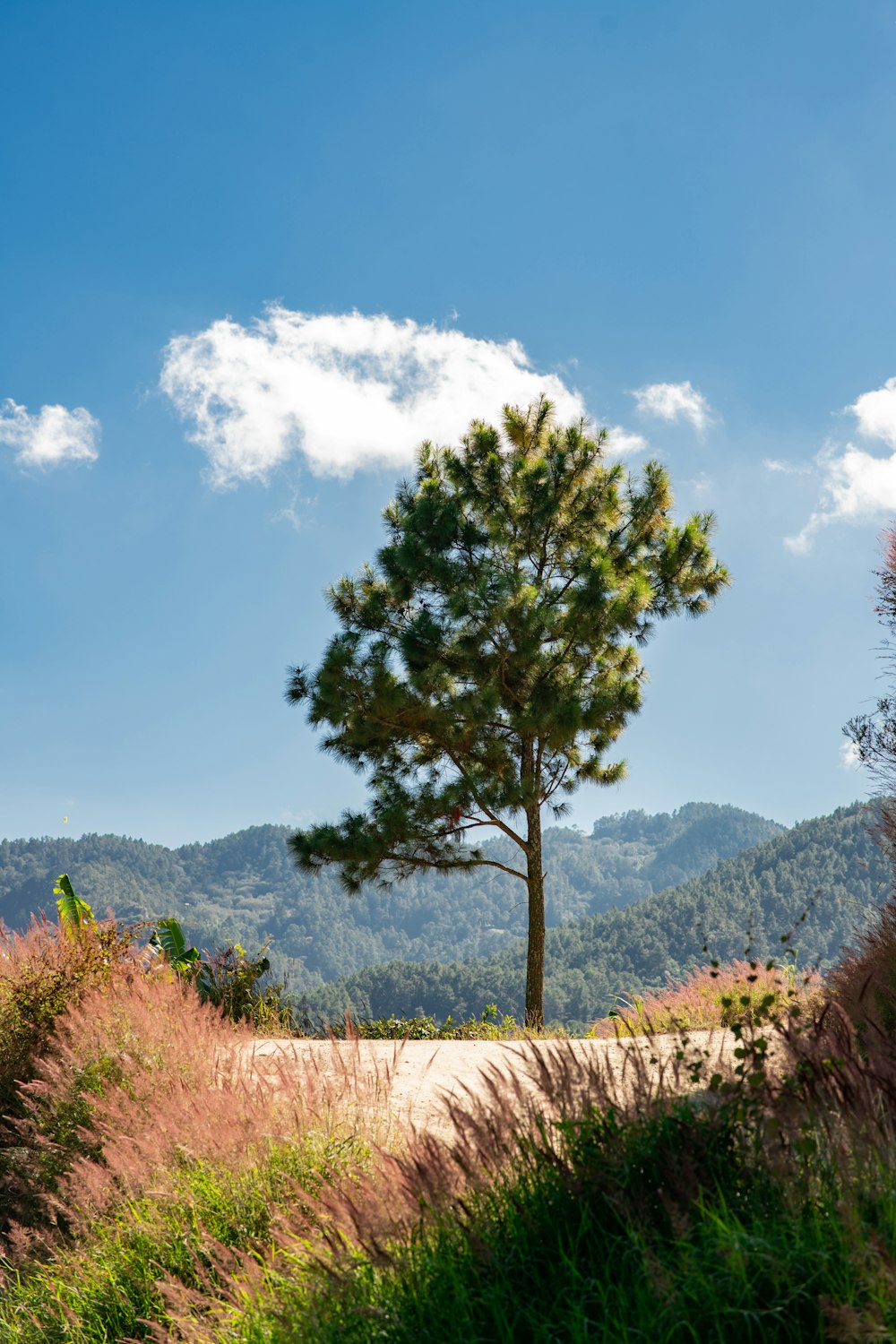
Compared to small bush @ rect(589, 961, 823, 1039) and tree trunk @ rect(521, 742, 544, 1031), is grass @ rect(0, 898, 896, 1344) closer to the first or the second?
small bush @ rect(589, 961, 823, 1039)

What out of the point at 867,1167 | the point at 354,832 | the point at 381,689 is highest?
the point at 381,689

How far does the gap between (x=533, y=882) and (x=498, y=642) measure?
356 centimetres

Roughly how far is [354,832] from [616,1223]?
451 inches

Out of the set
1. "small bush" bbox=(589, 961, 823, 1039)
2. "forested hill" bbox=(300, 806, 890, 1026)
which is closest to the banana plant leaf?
"small bush" bbox=(589, 961, 823, 1039)

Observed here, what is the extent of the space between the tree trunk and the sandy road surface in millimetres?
5776

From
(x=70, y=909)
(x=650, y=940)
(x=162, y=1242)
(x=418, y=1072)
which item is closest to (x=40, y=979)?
(x=70, y=909)

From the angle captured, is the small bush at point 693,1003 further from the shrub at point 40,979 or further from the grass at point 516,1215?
the shrub at point 40,979

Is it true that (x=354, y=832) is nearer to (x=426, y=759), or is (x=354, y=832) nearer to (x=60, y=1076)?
(x=426, y=759)

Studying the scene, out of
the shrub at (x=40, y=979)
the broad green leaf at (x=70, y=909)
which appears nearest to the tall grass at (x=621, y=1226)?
the shrub at (x=40, y=979)

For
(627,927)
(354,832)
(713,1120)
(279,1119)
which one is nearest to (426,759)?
(354,832)

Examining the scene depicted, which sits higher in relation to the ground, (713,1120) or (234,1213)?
(713,1120)

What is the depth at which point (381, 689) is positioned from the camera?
13.1m

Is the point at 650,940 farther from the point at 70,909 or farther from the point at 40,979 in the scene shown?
the point at 40,979

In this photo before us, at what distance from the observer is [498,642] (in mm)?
13078
